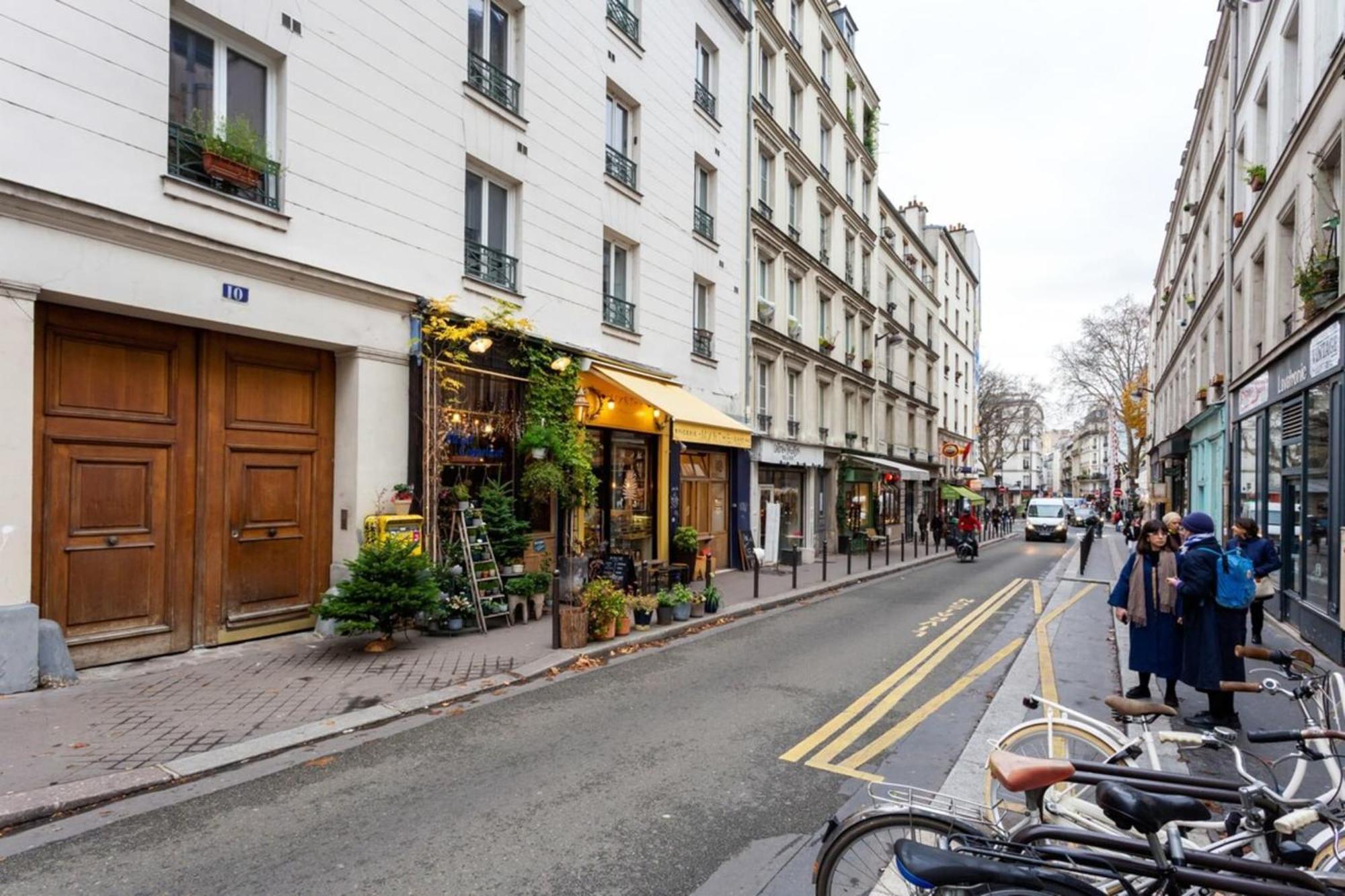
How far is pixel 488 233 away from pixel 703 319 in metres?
7.06

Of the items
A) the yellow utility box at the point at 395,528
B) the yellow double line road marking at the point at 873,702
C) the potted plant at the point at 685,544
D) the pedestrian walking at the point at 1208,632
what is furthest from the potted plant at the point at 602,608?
the pedestrian walking at the point at 1208,632

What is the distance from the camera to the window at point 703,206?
1677cm

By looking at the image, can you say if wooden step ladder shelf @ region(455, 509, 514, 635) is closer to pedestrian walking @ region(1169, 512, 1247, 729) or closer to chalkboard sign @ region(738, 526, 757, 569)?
Answer: pedestrian walking @ region(1169, 512, 1247, 729)

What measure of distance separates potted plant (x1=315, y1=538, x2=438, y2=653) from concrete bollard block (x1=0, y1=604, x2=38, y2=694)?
2.25 meters

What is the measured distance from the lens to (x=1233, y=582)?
19.2 ft

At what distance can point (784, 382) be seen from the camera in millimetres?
20938

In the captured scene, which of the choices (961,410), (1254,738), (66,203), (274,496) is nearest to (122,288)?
(66,203)

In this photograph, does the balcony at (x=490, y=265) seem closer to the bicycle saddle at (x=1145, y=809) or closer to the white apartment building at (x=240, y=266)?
the white apartment building at (x=240, y=266)

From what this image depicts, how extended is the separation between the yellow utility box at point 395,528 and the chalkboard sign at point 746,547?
10.0 meters

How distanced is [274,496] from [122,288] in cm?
271

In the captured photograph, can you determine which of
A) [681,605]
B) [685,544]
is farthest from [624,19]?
[681,605]

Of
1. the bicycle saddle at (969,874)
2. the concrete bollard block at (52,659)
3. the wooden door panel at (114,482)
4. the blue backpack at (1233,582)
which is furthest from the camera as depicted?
the wooden door panel at (114,482)

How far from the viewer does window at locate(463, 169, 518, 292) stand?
10.8 metres

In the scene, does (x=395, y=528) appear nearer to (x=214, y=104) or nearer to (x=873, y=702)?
(x=214, y=104)
